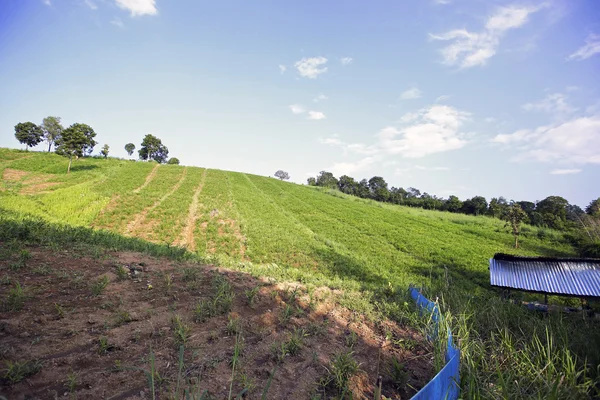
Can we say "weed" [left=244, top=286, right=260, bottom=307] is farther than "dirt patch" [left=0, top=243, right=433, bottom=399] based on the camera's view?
Yes

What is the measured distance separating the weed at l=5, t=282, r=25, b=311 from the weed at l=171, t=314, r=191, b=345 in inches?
78.0

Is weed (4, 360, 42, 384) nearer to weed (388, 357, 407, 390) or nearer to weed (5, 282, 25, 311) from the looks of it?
weed (5, 282, 25, 311)

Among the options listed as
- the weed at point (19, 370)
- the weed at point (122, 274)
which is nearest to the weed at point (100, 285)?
the weed at point (122, 274)

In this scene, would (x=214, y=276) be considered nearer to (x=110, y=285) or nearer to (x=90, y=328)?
(x=110, y=285)

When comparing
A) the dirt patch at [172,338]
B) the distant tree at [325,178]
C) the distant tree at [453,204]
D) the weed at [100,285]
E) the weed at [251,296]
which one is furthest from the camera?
the distant tree at [325,178]

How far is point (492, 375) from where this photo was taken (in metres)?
3.12

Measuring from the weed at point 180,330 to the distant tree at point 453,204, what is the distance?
66755mm

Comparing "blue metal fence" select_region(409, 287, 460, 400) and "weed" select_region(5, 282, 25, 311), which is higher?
"blue metal fence" select_region(409, 287, 460, 400)

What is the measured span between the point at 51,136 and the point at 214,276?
97.0 m

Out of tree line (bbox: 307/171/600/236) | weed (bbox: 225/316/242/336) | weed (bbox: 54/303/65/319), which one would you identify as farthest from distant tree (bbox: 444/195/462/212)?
weed (bbox: 54/303/65/319)

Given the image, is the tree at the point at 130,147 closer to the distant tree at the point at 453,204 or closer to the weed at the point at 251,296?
the distant tree at the point at 453,204

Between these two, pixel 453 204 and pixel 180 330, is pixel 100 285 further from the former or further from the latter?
pixel 453 204

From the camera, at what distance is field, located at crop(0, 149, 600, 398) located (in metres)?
3.14

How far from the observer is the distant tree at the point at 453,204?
59.1 meters
